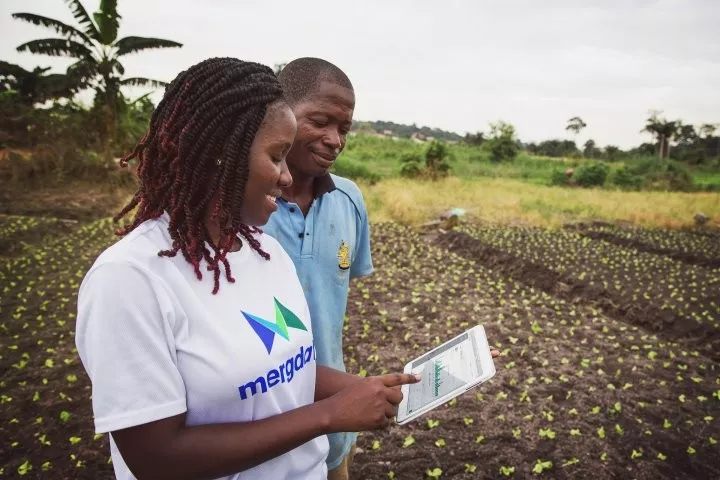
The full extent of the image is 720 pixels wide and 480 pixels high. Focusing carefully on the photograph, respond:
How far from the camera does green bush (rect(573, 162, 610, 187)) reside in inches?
925

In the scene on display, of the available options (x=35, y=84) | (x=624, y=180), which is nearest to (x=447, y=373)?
(x=35, y=84)

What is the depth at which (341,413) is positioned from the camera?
1100 millimetres

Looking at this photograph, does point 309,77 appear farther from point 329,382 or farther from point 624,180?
point 624,180

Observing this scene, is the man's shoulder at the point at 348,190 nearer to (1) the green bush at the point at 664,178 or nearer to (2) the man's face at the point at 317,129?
(2) the man's face at the point at 317,129

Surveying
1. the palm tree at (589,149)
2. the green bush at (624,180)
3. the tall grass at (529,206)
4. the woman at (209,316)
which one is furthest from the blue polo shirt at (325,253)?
the palm tree at (589,149)

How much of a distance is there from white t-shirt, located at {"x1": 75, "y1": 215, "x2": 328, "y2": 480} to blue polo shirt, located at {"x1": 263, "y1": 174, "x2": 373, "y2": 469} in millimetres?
493

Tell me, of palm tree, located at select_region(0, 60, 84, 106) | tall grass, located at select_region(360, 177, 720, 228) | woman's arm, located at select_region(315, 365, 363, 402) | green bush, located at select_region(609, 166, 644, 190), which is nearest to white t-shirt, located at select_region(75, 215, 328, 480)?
woman's arm, located at select_region(315, 365, 363, 402)

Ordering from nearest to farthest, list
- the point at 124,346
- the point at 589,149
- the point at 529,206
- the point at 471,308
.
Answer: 1. the point at 124,346
2. the point at 471,308
3. the point at 529,206
4. the point at 589,149

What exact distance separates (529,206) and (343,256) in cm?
1381

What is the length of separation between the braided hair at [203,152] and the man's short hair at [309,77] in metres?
0.66

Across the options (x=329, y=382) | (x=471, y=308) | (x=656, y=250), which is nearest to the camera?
(x=329, y=382)

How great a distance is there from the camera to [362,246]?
2051 millimetres

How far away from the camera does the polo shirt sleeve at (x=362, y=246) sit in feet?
6.50

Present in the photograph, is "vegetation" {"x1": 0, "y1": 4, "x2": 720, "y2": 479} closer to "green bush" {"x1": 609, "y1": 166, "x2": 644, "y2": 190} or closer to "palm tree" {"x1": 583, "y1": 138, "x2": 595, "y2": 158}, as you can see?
"green bush" {"x1": 609, "y1": 166, "x2": 644, "y2": 190}
